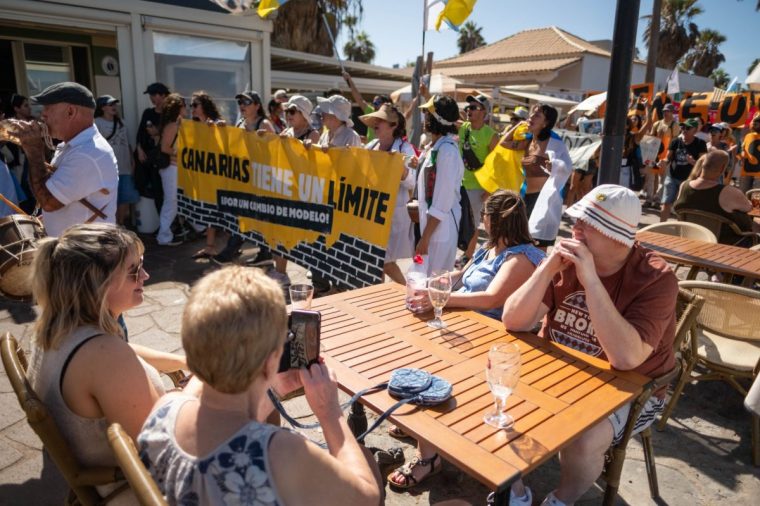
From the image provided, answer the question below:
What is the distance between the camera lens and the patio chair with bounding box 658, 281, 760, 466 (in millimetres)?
3045

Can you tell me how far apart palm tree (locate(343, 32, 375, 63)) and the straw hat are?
50651 millimetres

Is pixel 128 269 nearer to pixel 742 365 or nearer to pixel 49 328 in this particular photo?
pixel 49 328

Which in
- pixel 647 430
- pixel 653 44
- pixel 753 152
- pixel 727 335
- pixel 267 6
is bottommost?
pixel 647 430

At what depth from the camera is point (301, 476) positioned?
1.18 m

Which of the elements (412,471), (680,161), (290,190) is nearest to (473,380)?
(412,471)

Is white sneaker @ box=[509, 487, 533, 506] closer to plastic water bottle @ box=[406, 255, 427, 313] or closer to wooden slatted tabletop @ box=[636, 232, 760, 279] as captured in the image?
plastic water bottle @ box=[406, 255, 427, 313]

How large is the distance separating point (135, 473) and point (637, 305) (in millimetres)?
1963

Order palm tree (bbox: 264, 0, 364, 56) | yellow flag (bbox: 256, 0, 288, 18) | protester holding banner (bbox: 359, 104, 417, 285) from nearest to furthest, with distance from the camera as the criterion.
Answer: protester holding banner (bbox: 359, 104, 417, 285), yellow flag (bbox: 256, 0, 288, 18), palm tree (bbox: 264, 0, 364, 56)

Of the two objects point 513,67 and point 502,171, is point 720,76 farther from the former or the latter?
point 502,171

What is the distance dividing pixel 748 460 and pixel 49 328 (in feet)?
11.7

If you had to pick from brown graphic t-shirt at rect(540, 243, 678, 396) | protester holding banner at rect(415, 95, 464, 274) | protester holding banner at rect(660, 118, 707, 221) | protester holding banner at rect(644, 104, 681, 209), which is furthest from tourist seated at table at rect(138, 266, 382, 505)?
protester holding banner at rect(644, 104, 681, 209)

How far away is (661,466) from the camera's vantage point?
9.52 ft

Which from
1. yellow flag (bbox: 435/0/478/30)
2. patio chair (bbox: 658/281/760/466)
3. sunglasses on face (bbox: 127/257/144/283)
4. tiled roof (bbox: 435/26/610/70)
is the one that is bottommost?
patio chair (bbox: 658/281/760/466)

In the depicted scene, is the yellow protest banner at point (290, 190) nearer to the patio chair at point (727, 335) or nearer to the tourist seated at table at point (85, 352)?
the patio chair at point (727, 335)
